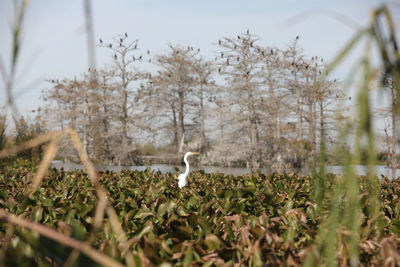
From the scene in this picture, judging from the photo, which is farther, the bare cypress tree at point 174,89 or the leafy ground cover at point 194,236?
the bare cypress tree at point 174,89

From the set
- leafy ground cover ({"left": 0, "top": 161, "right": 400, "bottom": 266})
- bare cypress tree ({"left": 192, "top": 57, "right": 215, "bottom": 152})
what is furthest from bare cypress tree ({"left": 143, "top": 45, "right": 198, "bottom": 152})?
leafy ground cover ({"left": 0, "top": 161, "right": 400, "bottom": 266})

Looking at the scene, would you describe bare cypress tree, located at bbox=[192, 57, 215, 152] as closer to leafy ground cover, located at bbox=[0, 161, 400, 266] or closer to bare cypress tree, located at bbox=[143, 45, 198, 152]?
bare cypress tree, located at bbox=[143, 45, 198, 152]

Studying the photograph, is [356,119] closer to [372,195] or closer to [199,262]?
[372,195]

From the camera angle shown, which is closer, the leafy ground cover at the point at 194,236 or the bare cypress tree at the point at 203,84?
the leafy ground cover at the point at 194,236

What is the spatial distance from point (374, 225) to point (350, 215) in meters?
1.50

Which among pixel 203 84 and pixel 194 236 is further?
pixel 203 84

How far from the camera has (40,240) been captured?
114 centimetres

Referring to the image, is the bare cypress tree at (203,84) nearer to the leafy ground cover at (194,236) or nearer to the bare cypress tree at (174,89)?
the bare cypress tree at (174,89)

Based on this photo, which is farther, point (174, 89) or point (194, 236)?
point (174, 89)

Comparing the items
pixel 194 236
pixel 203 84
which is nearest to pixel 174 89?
pixel 203 84

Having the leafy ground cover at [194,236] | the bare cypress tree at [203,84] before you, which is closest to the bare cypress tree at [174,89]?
the bare cypress tree at [203,84]

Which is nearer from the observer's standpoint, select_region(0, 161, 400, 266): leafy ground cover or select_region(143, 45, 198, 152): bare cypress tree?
select_region(0, 161, 400, 266): leafy ground cover

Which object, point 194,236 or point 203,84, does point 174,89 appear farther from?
point 194,236

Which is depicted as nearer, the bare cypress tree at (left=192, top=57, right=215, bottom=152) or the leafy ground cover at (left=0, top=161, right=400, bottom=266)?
the leafy ground cover at (left=0, top=161, right=400, bottom=266)
